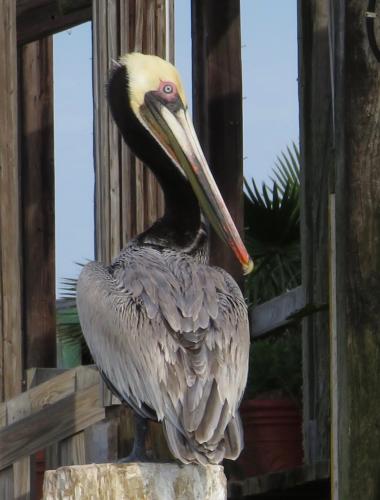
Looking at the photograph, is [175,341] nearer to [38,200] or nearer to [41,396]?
[41,396]

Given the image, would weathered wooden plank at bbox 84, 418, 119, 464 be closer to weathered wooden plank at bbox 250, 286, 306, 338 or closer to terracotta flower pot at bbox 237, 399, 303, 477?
weathered wooden plank at bbox 250, 286, 306, 338

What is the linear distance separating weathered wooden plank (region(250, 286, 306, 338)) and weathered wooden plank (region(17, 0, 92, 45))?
2.10m

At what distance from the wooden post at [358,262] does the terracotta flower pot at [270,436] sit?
2.22 meters

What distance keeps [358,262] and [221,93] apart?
261 cm

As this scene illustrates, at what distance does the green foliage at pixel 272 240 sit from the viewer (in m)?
9.19

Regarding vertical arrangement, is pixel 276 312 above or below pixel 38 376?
above

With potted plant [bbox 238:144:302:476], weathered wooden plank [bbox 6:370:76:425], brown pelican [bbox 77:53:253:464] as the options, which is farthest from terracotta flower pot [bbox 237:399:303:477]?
brown pelican [bbox 77:53:253:464]

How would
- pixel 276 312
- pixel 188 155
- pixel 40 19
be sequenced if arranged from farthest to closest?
pixel 40 19 → pixel 276 312 → pixel 188 155

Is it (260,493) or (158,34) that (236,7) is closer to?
(158,34)

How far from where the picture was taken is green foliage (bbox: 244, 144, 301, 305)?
919 centimetres

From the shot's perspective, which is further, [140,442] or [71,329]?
[71,329]

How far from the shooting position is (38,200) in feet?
29.2

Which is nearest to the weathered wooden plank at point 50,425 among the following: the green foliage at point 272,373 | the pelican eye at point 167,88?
the pelican eye at point 167,88

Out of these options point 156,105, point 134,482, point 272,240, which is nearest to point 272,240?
point 272,240
